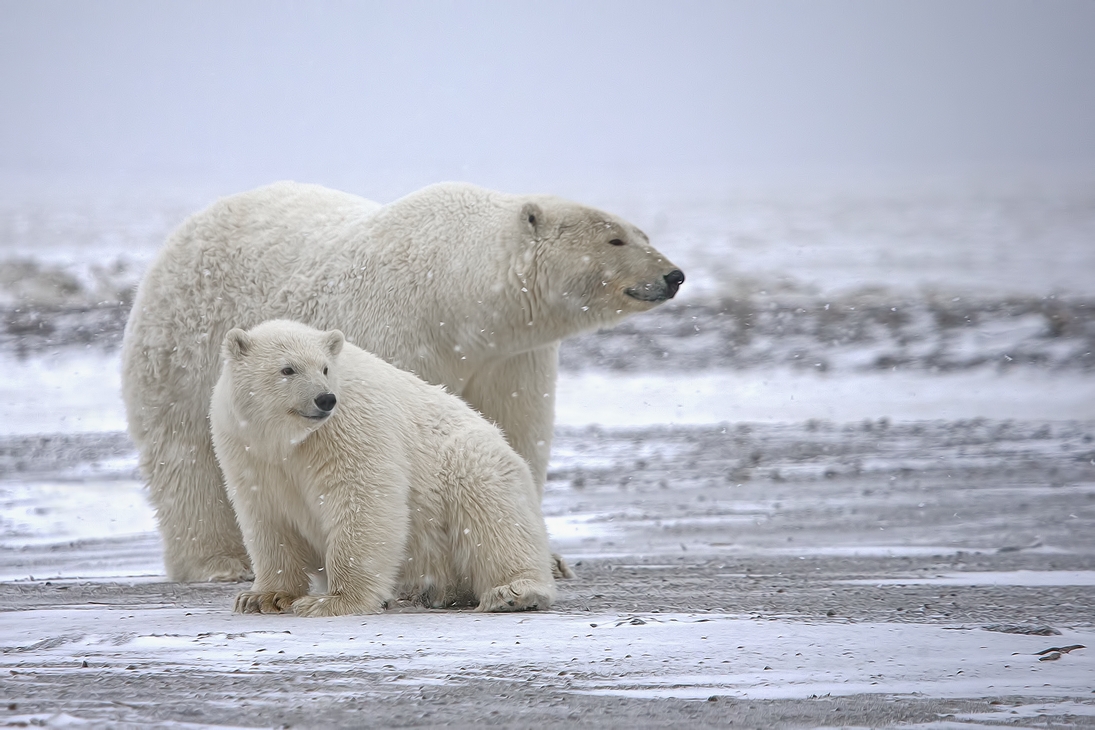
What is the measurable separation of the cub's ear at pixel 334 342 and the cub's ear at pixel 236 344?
1.01ft

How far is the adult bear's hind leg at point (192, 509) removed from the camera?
7.03 metres

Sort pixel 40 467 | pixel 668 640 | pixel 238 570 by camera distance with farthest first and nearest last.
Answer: pixel 40 467 < pixel 238 570 < pixel 668 640

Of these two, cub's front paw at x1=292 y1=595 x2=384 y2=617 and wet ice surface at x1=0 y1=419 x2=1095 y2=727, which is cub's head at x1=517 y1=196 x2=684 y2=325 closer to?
wet ice surface at x1=0 y1=419 x2=1095 y2=727

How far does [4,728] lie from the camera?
3219 mm

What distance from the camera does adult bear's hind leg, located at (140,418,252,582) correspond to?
703 cm

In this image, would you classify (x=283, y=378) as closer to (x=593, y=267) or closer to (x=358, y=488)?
(x=358, y=488)

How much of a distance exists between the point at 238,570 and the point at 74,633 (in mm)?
2443

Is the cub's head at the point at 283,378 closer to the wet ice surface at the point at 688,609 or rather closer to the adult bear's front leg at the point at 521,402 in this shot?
the wet ice surface at the point at 688,609

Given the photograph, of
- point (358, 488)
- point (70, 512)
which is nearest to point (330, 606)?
point (358, 488)

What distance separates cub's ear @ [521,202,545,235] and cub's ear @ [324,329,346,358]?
1.68 m

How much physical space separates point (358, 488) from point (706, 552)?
8.94ft

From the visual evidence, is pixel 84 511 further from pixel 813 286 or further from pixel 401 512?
pixel 813 286

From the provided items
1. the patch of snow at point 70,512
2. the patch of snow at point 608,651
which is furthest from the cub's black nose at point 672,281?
the patch of snow at point 70,512

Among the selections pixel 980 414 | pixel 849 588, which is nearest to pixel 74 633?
pixel 849 588
